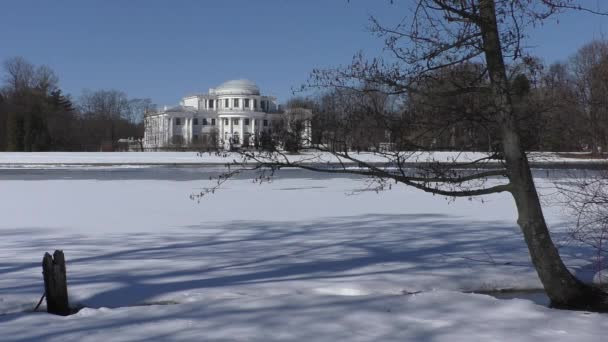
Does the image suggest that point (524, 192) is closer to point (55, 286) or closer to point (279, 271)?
point (279, 271)

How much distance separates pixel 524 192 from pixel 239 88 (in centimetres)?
9599

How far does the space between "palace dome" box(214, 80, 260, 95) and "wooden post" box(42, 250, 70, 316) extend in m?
95.0

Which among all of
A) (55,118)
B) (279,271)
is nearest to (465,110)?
(279,271)

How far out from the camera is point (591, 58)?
8.02 metres

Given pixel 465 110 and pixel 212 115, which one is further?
pixel 212 115

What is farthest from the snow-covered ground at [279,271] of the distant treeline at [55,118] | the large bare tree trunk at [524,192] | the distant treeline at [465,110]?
the distant treeline at [55,118]


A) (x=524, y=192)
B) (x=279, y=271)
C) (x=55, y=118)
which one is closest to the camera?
(x=524, y=192)

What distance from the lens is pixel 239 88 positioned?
10150cm

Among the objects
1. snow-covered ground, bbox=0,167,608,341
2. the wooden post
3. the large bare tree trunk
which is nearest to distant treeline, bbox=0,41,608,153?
the large bare tree trunk

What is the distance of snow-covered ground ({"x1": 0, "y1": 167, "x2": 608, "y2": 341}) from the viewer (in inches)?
246

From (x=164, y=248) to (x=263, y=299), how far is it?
4.34m

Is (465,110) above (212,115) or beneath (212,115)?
beneath

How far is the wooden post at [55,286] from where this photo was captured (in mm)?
7363

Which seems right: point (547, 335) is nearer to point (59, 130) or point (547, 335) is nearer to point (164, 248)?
point (164, 248)
